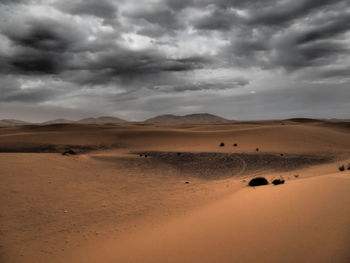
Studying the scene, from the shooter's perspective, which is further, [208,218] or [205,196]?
[205,196]

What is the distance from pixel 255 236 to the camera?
153 inches

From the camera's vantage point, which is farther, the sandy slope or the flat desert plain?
the flat desert plain

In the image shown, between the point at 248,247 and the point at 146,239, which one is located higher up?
the point at 248,247

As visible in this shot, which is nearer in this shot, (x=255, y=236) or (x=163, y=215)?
(x=255, y=236)

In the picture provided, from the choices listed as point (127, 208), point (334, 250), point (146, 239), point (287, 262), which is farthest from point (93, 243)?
point (334, 250)

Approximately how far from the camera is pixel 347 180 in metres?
6.02

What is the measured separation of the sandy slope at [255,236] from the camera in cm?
332

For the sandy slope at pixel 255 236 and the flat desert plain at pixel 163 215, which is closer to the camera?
the sandy slope at pixel 255 236

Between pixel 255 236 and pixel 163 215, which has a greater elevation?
pixel 255 236

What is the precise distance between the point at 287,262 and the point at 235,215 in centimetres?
193

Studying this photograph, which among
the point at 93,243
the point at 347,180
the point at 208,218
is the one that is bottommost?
the point at 93,243

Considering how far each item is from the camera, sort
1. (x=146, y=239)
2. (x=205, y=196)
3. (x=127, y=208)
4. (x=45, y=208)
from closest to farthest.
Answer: (x=146, y=239) < (x=45, y=208) < (x=127, y=208) < (x=205, y=196)

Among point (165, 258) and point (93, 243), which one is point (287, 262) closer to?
point (165, 258)

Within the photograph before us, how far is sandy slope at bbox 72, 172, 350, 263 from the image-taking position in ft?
10.9
